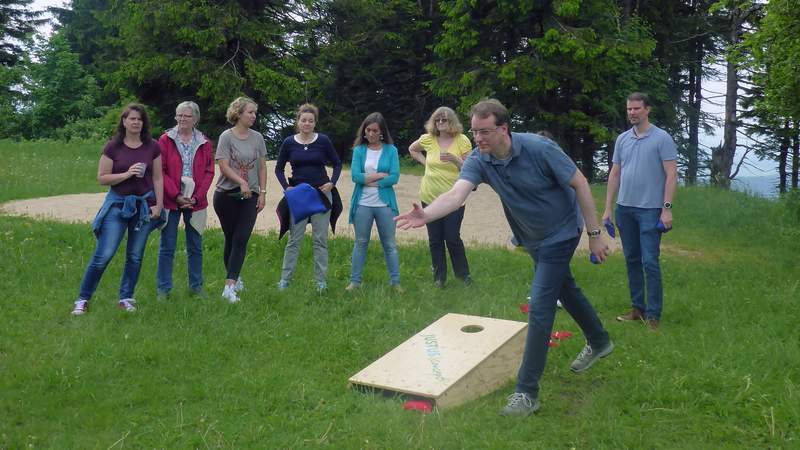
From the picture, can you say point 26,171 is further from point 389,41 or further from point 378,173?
point 389,41

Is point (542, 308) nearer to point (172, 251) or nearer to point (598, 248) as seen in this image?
point (598, 248)

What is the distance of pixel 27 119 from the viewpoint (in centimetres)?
2909

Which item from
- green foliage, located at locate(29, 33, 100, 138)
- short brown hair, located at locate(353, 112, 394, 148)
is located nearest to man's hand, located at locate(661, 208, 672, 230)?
short brown hair, located at locate(353, 112, 394, 148)

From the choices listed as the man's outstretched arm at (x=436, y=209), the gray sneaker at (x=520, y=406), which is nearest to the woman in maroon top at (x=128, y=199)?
the man's outstretched arm at (x=436, y=209)

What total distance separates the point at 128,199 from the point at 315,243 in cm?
189

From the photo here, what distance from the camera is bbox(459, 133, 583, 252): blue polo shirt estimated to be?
4.31 m

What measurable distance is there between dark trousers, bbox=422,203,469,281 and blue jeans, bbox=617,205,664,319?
170 cm

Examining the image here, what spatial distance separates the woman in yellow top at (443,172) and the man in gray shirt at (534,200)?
105 inches

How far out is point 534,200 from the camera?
4.38 m

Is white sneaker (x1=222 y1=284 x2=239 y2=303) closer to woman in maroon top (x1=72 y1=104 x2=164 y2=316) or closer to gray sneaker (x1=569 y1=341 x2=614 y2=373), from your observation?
woman in maroon top (x1=72 y1=104 x2=164 y2=316)

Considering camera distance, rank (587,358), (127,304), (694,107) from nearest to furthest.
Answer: (587,358), (127,304), (694,107)

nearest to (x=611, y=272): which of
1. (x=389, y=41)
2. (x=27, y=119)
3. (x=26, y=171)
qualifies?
(x=26, y=171)

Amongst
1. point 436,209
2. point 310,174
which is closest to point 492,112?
point 436,209

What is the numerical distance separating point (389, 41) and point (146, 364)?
24753mm
